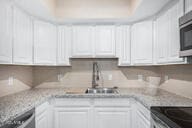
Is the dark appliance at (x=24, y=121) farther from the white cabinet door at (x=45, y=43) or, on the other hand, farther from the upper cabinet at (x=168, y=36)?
the upper cabinet at (x=168, y=36)

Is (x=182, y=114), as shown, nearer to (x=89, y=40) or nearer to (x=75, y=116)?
(x=75, y=116)

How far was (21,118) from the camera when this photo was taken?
1.50m

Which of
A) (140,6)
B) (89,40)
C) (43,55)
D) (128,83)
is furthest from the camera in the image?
(128,83)

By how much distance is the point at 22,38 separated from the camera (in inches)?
86.7

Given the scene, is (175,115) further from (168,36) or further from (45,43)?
(45,43)

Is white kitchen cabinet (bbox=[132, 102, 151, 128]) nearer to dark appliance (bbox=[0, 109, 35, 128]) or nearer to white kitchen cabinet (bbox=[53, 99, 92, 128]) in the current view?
white kitchen cabinet (bbox=[53, 99, 92, 128])

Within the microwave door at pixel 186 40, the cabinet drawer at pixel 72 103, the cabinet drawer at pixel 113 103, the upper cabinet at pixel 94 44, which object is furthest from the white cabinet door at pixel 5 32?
the microwave door at pixel 186 40

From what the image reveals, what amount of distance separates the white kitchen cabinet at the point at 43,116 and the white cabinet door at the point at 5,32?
0.70 metres

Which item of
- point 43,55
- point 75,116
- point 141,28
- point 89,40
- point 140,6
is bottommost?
point 75,116

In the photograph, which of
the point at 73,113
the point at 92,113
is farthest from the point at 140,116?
the point at 73,113

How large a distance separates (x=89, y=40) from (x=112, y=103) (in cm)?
120

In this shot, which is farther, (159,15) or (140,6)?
(159,15)

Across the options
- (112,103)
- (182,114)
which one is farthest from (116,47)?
(182,114)

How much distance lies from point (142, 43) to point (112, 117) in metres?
1.34
